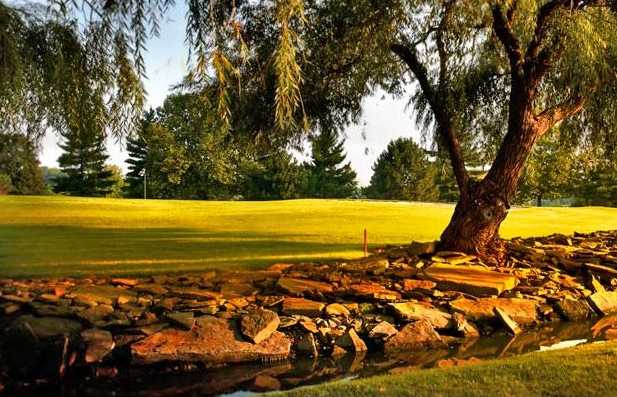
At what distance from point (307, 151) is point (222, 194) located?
117ft

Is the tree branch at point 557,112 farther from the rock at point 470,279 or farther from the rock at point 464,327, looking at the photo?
the rock at point 464,327

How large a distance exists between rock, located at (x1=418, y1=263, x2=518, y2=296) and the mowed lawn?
279cm

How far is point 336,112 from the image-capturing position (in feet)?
41.6

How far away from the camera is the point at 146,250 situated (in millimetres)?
12828

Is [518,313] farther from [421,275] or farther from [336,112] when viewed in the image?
[336,112]

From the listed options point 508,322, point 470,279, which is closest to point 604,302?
point 470,279

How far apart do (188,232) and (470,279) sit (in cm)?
992

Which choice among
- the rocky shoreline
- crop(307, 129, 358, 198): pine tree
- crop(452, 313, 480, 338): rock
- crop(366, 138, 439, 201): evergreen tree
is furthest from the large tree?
crop(307, 129, 358, 198): pine tree

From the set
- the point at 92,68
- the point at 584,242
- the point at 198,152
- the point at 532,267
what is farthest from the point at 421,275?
the point at 198,152

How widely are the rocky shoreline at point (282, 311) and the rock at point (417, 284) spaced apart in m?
0.02

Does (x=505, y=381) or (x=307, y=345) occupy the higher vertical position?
(x=505, y=381)

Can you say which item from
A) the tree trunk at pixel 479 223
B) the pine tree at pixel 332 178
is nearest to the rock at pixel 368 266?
the tree trunk at pixel 479 223

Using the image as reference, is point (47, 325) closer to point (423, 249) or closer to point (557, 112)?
point (423, 249)

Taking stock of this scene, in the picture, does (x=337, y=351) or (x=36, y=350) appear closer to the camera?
(x=36, y=350)
